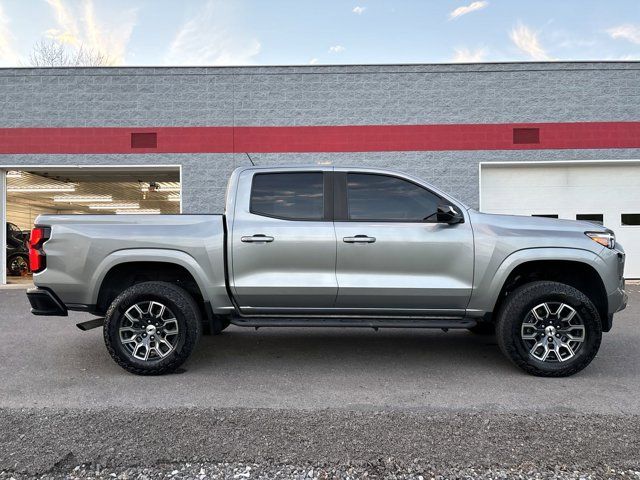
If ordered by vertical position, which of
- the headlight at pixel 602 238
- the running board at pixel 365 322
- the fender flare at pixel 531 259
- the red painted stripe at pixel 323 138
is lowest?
the running board at pixel 365 322

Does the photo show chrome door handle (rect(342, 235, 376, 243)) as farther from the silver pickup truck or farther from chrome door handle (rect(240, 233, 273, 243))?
chrome door handle (rect(240, 233, 273, 243))

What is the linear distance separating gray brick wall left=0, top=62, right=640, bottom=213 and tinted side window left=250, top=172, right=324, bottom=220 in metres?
6.90

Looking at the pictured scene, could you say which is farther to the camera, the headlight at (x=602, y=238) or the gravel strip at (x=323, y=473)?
the headlight at (x=602, y=238)

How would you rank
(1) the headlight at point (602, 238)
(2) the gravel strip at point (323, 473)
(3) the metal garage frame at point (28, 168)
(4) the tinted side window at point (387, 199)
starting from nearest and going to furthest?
1. (2) the gravel strip at point (323, 473)
2. (1) the headlight at point (602, 238)
3. (4) the tinted side window at point (387, 199)
4. (3) the metal garage frame at point (28, 168)

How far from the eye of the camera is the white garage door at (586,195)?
11.5 metres

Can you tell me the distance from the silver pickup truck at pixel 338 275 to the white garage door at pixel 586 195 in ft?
24.8

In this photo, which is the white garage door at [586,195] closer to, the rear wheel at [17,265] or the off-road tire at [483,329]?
the off-road tire at [483,329]

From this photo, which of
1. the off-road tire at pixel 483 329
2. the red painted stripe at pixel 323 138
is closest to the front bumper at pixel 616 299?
the off-road tire at pixel 483 329

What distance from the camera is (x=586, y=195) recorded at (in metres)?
11.5

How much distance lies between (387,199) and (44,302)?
11.4ft

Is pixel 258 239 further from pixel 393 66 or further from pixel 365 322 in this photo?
pixel 393 66

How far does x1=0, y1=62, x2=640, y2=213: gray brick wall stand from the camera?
37.4 ft

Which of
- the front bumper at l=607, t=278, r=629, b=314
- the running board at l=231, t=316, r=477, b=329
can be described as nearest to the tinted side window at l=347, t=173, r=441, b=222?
the running board at l=231, t=316, r=477, b=329

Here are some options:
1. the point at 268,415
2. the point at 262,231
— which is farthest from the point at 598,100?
the point at 268,415
